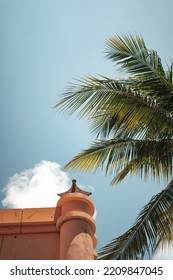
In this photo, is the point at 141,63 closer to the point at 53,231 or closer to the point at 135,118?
the point at 135,118

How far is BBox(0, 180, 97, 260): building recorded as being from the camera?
5.23m

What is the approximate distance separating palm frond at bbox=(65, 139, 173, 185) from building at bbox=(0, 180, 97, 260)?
1.92m

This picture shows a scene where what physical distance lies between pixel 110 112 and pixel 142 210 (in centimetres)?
223

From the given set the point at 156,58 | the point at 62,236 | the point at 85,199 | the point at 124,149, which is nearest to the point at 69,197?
the point at 85,199

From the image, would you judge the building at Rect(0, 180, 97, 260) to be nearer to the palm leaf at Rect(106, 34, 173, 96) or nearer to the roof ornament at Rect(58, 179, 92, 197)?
the roof ornament at Rect(58, 179, 92, 197)

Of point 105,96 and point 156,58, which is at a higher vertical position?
point 156,58

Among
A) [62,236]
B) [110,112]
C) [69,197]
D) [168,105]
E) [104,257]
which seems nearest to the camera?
[62,236]

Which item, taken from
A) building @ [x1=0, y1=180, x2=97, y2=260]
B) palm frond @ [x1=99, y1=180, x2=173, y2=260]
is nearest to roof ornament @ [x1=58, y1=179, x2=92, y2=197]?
building @ [x1=0, y1=180, x2=97, y2=260]

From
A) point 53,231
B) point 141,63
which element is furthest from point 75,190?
point 141,63

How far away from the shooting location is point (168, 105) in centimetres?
746

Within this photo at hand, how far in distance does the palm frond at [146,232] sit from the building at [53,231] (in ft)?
2.57

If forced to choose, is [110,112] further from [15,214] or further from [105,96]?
[15,214]

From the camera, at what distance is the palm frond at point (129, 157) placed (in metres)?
7.44

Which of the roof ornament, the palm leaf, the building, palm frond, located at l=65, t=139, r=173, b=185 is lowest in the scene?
the building
